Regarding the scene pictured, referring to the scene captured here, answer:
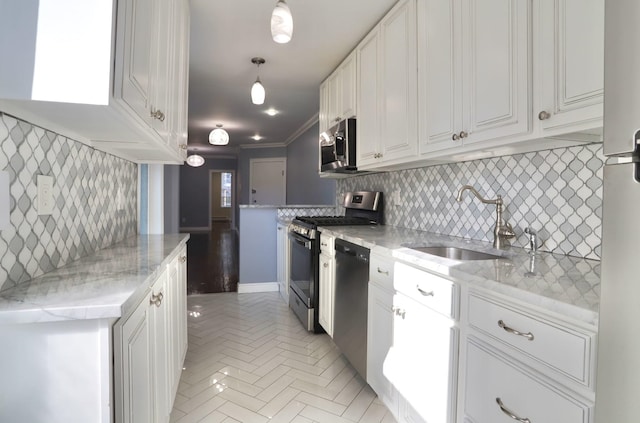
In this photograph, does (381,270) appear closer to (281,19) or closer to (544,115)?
(544,115)

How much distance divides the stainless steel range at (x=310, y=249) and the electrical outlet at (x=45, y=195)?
6.15ft

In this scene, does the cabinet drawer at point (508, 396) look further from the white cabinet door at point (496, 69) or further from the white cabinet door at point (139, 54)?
the white cabinet door at point (139, 54)

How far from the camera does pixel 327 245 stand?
263cm

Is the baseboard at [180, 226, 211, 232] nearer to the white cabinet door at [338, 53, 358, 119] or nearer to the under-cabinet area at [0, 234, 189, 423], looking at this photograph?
the white cabinet door at [338, 53, 358, 119]

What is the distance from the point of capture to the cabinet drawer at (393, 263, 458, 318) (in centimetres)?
127

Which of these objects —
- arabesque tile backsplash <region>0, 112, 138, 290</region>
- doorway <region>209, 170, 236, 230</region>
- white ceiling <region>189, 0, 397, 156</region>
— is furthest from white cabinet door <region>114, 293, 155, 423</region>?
doorway <region>209, 170, 236, 230</region>

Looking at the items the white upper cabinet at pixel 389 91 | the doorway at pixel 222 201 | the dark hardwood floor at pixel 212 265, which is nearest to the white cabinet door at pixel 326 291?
the white upper cabinet at pixel 389 91

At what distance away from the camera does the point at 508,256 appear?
149cm

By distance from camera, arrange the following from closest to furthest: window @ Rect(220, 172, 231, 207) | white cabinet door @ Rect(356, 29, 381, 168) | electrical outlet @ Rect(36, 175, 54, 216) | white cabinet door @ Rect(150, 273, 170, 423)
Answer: electrical outlet @ Rect(36, 175, 54, 216), white cabinet door @ Rect(150, 273, 170, 423), white cabinet door @ Rect(356, 29, 381, 168), window @ Rect(220, 172, 231, 207)

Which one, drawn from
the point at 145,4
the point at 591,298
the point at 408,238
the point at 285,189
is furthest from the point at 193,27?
the point at 285,189

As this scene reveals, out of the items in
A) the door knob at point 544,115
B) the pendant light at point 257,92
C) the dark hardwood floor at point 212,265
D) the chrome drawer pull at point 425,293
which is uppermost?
the pendant light at point 257,92

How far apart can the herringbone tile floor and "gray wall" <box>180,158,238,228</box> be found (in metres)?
8.52

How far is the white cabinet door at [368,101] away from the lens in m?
2.45

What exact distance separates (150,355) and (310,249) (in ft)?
5.78
